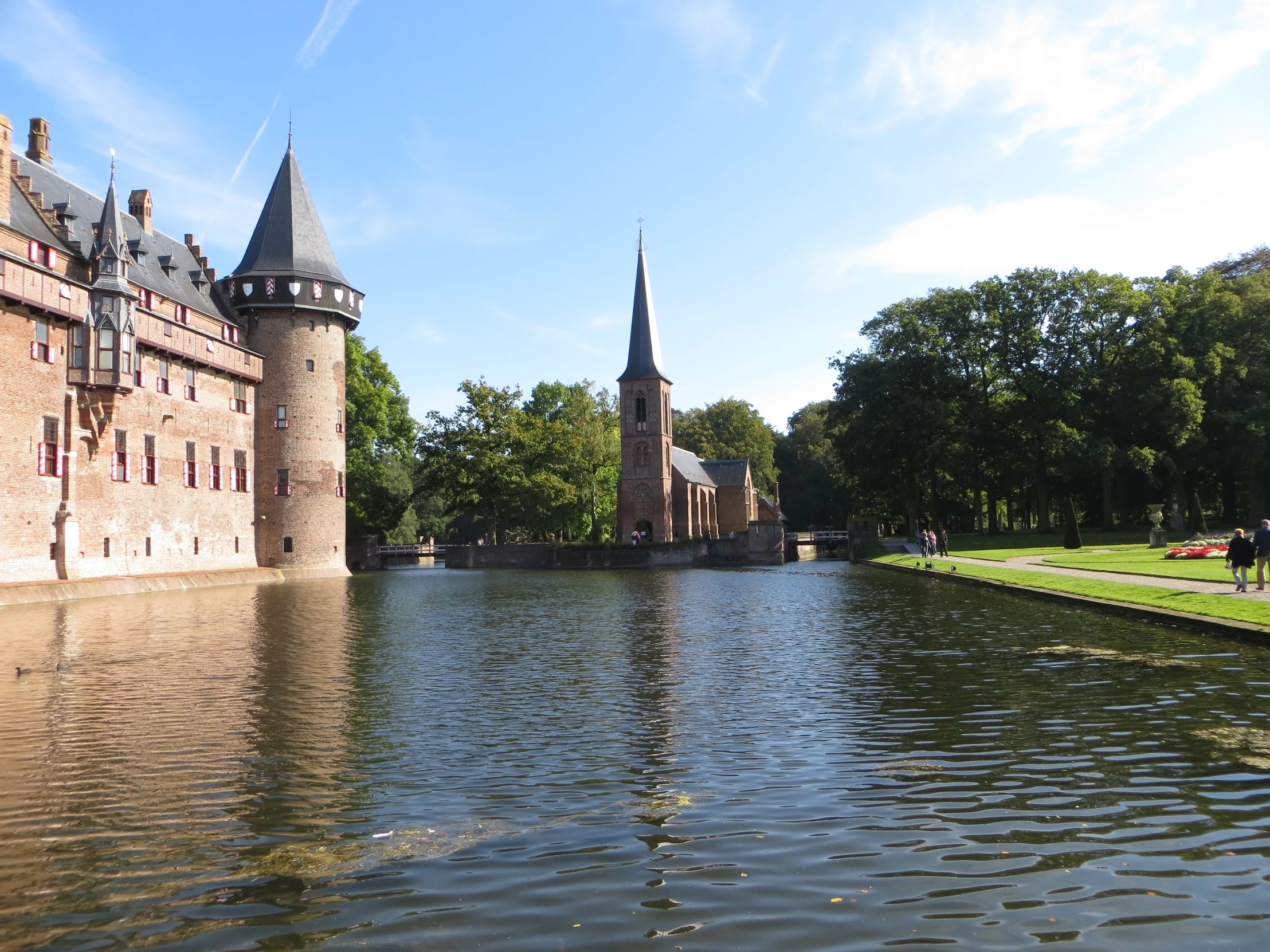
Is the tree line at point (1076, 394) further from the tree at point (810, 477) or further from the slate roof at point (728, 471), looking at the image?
the tree at point (810, 477)

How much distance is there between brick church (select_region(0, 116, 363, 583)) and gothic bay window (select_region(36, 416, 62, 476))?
0.06 metres

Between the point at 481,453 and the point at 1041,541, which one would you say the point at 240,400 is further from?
the point at 1041,541

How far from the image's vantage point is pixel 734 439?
110m

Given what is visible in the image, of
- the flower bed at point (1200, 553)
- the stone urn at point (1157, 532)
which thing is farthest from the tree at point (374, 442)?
the flower bed at point (1200, 553)

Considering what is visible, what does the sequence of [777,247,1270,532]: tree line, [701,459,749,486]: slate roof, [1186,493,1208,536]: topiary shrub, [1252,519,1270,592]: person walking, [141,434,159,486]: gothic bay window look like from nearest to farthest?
1. [1252,519,1270,592]: person walking
2. [141,434,159,486]: gothic bay window
3. [1186,493,1208,536]: topiary shrub
4. [777,247,1270,532]: tree line
5. [701,459,749,486]: slate roof

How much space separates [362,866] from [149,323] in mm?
39522

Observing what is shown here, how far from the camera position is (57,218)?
36312 millimetres

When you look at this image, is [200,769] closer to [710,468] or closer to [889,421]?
[889,421]

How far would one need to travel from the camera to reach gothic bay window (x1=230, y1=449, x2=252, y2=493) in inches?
1833

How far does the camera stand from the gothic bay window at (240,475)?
153ft

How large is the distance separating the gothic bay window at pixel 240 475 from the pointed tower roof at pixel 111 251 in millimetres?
12564

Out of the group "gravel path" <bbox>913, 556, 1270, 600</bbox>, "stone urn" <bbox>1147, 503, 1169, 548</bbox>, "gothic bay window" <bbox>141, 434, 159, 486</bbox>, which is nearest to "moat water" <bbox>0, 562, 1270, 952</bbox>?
"gravel path" <bbox>913, 556, 1270, 600</bbox>

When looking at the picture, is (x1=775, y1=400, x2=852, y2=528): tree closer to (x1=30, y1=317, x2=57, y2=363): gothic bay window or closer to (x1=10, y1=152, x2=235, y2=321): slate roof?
(x1=10, y1=152, x2=235, y2=321): slate roof

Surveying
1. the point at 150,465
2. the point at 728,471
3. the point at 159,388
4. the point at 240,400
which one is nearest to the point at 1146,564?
the point at 150,465
